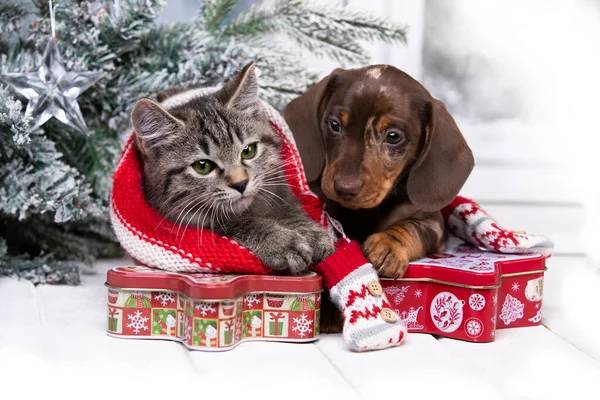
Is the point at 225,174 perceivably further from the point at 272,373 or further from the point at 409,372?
the point at 409,372

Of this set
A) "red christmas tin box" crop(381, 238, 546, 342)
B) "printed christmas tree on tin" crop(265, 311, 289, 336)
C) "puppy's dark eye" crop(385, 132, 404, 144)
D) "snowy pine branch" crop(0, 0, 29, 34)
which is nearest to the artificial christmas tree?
"snowy pine branch" crop(0, 0, 29, 34)

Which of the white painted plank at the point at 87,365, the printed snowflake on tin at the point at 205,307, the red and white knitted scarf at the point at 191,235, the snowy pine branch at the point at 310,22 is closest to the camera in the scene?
the white painted plank at the point at 87,365

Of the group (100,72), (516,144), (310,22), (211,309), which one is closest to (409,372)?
(211,309)

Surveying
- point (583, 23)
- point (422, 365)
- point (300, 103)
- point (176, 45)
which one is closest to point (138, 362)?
point (422, 365)

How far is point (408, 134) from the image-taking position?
1765 mm

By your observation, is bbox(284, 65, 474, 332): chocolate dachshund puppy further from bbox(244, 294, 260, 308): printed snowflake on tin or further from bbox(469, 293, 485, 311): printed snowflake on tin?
bbox(244, 294, 260, 308): printed snowflake on tin

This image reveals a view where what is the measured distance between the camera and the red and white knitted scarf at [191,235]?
1619mm

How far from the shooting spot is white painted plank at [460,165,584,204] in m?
3.08

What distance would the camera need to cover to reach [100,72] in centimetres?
204

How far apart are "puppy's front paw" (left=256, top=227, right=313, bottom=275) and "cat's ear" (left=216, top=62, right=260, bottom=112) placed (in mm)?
343

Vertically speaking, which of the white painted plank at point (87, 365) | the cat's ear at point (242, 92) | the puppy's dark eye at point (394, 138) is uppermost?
the cat's ear at point (242, 92)

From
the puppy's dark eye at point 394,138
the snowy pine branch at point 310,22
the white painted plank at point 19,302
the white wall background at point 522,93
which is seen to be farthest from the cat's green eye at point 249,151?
the white wall background at point 522,93

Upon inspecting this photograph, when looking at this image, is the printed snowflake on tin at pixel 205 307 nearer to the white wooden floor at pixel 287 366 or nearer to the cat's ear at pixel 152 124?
the white wooden floor at pixel 287 366

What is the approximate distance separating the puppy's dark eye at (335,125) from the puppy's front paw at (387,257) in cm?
30
